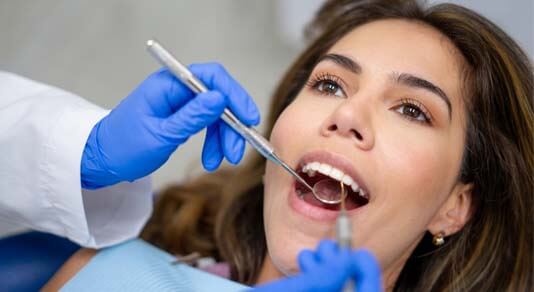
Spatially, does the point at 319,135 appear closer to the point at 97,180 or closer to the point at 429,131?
the point at 429,131

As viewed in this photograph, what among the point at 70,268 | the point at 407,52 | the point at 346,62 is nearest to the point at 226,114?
the point at 346,62

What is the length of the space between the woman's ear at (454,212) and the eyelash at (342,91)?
19 cm

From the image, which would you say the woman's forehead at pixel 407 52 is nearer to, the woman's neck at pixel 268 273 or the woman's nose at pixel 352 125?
the woman's nose at pixel 352 125

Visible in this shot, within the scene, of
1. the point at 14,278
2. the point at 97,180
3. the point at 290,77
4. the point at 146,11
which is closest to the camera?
the point at 97,180

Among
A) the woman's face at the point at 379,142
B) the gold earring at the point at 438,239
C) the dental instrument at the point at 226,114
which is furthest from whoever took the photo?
the gold earring at the point at 438,239

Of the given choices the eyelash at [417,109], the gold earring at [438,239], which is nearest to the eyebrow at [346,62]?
the eyelash at [417,109]

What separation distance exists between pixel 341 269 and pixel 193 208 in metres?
1.02

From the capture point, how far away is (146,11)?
8.77ft

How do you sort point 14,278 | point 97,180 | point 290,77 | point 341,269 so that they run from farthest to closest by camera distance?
point 290,77, point 14,278, point 97,180, point 341,269

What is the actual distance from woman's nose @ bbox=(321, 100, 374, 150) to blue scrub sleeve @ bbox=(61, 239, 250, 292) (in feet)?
1.37

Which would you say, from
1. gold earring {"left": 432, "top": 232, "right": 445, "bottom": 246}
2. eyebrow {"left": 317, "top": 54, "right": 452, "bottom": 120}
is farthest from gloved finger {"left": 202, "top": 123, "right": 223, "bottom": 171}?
gold earring {"left": 432, "top": 232, "right": 445, "bottom": 246}

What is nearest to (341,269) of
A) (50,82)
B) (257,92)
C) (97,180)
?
(97,180)

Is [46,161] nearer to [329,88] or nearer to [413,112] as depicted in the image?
[329,88]

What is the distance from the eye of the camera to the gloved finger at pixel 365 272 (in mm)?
928
